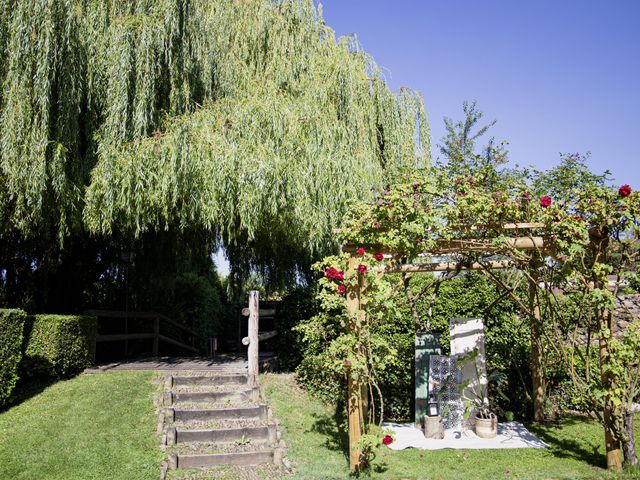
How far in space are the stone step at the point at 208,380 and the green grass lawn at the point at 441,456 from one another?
0.55 metres

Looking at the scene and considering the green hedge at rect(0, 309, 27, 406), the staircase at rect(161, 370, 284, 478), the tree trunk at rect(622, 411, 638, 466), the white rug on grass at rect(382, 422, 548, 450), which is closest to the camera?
the tree trunk at rect(622, 411, 638, 466)

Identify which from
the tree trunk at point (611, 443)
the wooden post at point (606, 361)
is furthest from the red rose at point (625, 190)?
the tree trunk at point (611, 443)

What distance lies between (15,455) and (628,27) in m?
9.25

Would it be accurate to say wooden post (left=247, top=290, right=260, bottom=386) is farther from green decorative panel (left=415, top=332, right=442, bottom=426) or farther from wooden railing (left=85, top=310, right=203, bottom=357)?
wooden railing (left=85, top=310, right=203, bottom=357)

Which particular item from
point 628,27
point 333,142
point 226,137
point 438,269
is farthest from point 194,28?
point 628,27

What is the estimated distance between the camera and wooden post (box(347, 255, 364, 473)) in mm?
4926

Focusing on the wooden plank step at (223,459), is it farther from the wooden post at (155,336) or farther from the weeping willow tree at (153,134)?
the wooden post at (155,336)

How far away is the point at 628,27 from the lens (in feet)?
23.3

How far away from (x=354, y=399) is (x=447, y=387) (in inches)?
78.1

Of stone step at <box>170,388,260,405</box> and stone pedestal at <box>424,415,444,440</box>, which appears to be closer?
stone pedestal at <box>424,415,444,440</box>

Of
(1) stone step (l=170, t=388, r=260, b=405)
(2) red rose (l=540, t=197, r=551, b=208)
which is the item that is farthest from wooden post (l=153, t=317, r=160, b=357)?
(2) red rose (l=540, t=197, r=551, b=208)

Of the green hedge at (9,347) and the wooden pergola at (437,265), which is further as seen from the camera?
the green hedge at (9,347)

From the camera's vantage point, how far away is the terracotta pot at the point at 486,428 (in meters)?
6.21

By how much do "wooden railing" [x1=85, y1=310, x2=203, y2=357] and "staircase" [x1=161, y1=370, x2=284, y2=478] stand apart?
209 cm
